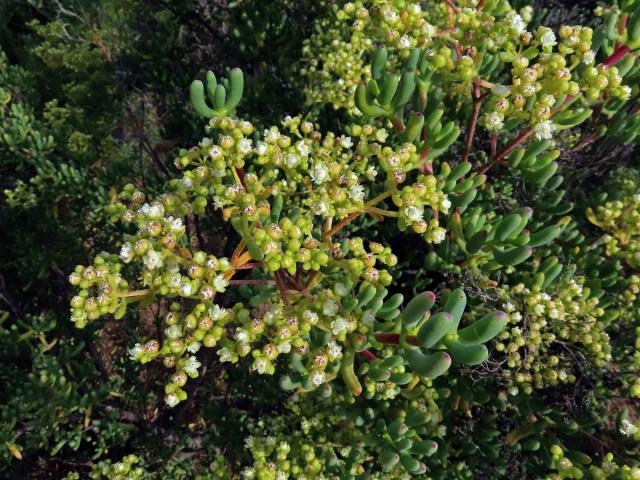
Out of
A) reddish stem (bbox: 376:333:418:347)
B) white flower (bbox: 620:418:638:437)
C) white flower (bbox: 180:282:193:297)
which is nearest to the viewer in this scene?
white flower (bbox: 180:282:193:297)

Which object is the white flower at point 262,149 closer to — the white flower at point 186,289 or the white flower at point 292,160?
the white flower at point 292,160

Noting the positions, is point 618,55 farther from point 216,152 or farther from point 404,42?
point 216,152

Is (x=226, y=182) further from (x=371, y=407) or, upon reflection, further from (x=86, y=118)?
(x=86, y=118)

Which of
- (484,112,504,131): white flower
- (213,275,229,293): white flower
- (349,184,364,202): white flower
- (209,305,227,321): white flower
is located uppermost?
(484,112,504,131): white flower

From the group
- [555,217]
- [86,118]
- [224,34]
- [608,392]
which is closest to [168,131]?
[224,34]

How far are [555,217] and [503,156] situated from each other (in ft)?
3.64

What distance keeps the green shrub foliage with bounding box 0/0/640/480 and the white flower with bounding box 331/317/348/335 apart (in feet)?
0.08

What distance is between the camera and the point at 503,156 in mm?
2107

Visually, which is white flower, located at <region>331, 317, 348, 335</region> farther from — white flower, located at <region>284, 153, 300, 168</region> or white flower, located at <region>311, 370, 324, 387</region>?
white flower, located at <region>284, 153, 300, 168</region>

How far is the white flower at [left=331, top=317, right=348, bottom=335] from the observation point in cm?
141

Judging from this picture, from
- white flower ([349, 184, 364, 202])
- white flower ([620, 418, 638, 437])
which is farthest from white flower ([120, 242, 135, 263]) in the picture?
white flower ([620, 418, 638, 437])

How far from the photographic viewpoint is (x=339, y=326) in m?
1.41

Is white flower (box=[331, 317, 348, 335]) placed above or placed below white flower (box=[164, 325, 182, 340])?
above

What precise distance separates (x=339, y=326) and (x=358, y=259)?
29 cm
